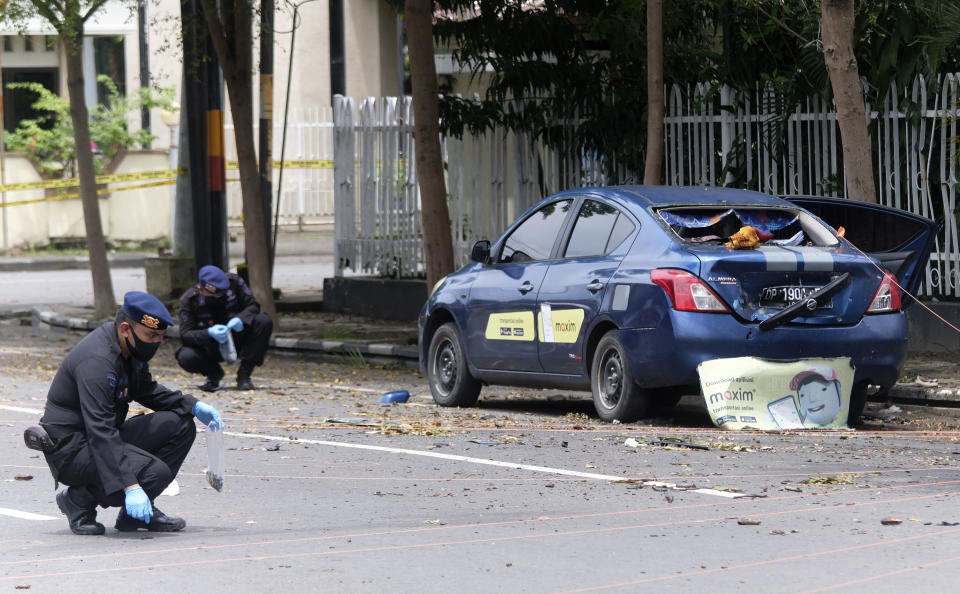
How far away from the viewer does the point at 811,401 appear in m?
10.1

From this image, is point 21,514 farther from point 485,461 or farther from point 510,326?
point 510,326

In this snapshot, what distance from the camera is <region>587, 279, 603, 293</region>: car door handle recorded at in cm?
1053

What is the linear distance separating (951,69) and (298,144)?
23576mm

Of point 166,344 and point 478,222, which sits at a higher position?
point 478,222

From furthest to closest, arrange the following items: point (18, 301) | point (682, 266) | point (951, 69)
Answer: point (18, 301) → point (951, 69) → point (682, 266)

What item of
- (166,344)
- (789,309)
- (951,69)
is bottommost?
(166,344)

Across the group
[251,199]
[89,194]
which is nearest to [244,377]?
[251,199]

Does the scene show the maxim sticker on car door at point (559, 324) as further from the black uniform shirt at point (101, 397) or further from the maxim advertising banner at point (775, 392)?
the black uniform shirt at point (101, 397)

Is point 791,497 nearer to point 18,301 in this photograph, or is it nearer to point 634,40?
point 634,40

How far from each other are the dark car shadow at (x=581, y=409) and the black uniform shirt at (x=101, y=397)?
4195 millimetres

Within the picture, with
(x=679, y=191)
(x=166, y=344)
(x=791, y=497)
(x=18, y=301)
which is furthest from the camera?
(x=18, y=301)

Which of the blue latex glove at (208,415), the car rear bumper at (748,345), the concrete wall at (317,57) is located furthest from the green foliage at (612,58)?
the concrete wall at (317,57)

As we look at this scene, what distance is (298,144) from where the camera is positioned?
36.6 metres

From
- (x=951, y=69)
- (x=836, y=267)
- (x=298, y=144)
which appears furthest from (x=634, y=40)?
(x=298, y=144)
